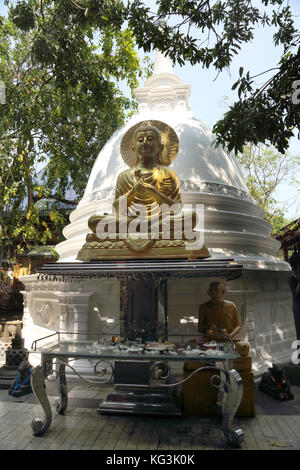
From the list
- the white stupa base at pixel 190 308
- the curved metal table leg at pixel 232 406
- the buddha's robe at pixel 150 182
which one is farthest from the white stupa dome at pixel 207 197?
the curved metal table leg at pixel 232 406

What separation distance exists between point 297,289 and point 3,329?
33.8 feet

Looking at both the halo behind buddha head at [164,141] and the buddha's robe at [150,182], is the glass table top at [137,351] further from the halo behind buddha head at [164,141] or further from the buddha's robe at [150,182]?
the halo behind buddha head at [164,141]

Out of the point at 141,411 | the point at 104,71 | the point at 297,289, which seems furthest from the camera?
the point at 104,71

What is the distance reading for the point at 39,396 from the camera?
14.1 feet

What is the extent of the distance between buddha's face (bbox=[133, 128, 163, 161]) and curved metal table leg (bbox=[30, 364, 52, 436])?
4406 millimetres

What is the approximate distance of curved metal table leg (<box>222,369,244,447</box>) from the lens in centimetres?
392

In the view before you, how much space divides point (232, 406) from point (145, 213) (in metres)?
3.52

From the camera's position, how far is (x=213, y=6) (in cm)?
628

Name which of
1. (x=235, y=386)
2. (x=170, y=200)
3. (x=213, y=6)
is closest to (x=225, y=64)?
(x=213, y=6)

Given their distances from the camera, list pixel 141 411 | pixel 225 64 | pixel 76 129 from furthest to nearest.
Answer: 1. pixel 76 129
2. pixel 225 64
3. pixel 141 411

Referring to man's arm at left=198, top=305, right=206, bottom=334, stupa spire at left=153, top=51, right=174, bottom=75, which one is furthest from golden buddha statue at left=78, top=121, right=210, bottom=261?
stupa spire at left=153, top=51, right=174, bottom=75

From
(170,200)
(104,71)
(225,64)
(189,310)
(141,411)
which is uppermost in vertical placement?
(104,71)

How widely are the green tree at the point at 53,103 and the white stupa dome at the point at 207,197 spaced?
206 cm

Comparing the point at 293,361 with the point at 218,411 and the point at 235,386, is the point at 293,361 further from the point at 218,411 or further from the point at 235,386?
the point at 235,386
